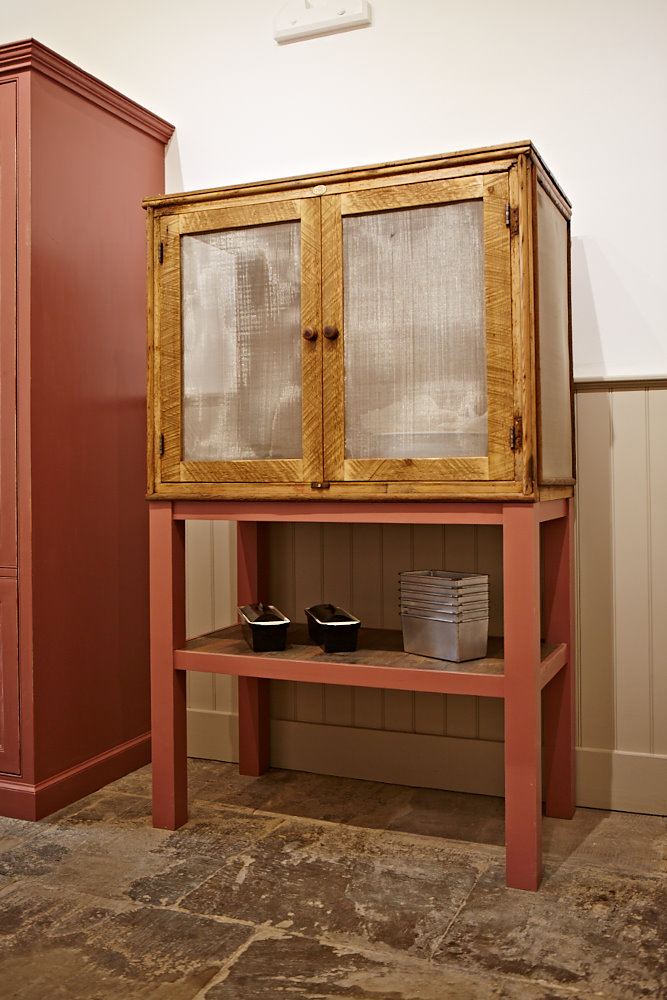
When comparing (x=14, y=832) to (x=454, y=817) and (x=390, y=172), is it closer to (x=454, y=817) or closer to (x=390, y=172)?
(x=454, y=817)

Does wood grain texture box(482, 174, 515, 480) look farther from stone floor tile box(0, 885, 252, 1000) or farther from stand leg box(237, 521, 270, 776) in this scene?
stone floor tile box(0, 885, 252, 1000)

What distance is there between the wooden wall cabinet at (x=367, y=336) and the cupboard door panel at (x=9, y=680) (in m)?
0.53

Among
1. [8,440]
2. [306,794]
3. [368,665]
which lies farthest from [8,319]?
[306,794]

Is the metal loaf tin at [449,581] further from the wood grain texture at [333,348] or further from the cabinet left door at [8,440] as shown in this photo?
the cabinet left door at [8,440]

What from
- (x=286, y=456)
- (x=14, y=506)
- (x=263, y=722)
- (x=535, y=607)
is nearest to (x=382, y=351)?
(x=286, y=456)

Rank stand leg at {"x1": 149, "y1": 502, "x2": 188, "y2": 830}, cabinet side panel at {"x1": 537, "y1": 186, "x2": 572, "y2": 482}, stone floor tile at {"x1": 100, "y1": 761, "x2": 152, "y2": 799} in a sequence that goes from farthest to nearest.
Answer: stone floor tile at {"x1": 100, "y1": 761, "x2": 152, "y2": 799}
stand leg at {"x1": 149, "y1": 502, "x2": 188, "y2": 830}
cabinet side panel at {"x1": 537, "y1": 186, "x2": 572, "y2": 482}

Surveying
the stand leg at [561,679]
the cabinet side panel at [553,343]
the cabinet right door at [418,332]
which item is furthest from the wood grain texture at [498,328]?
the stand leg at [561,679]

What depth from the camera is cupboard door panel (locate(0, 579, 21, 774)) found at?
238 cm

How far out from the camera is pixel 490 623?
2514 mm

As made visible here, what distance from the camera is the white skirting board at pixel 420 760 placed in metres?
2.38

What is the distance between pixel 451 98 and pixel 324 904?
2.18m

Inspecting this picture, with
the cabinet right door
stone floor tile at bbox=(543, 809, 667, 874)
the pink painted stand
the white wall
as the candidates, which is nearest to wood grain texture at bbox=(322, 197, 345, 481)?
the cabinet right door

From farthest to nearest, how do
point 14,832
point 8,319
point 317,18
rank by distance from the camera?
point 317,18
point 8,319
point 14,832

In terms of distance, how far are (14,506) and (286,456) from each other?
0.80m
